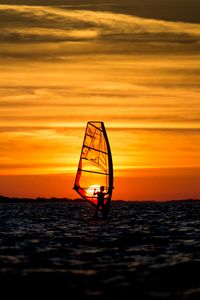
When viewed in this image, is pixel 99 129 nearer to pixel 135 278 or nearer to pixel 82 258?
pixel 82 258

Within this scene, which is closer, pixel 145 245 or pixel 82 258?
pixel 82 258

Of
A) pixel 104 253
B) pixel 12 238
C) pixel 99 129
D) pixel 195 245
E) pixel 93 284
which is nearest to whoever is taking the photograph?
pixel 93 284

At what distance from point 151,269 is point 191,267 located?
2069 millimetres

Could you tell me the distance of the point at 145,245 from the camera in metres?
40.1

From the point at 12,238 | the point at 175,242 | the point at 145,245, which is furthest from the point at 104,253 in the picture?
the point at 12,238

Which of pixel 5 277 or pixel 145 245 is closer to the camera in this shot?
pixel 5 277

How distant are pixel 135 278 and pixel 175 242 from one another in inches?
671

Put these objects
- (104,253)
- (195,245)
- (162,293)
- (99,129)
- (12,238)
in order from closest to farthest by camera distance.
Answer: (162,293) → (104,253) → (195,245) → (12,238) → (99,129)

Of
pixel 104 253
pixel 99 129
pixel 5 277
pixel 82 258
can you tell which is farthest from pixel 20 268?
pixel 99 129

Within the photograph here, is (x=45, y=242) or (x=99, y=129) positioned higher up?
(x=99, y=129)

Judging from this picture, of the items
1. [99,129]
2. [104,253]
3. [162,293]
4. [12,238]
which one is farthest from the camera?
[99,129]

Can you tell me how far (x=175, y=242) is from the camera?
139 feet

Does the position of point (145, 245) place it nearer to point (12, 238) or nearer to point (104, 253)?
point (104, 253)

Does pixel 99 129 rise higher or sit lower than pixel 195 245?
higher
